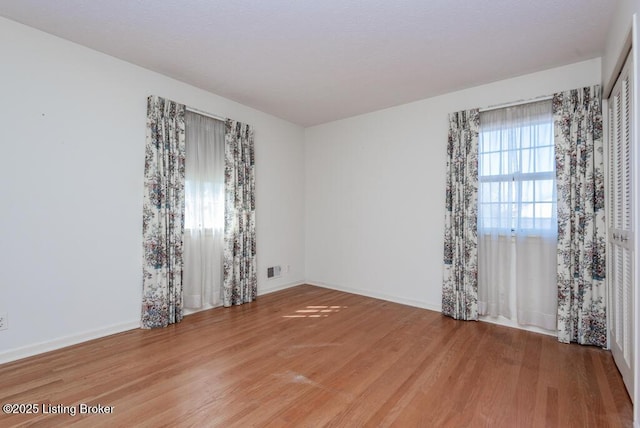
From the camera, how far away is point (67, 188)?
2.75m

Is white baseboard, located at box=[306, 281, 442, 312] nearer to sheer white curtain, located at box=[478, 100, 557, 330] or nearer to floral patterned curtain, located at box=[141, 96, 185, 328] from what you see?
sheer white curtain, located at box=[478, 100, 557, 330]

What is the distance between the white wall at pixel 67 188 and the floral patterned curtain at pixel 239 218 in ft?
2.88

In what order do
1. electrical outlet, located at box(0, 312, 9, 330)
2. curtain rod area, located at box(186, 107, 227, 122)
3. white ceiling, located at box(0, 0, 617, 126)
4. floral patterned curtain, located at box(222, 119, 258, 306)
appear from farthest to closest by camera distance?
floral patterned curtain, located at box(222, 119, 258, 306) → curtain rod area, located at box(186, 107, 227, 122) → electrical outlet, located at box(0, 312, 9, 330) → white ceiling, located at box(0, 0, 617, 126)

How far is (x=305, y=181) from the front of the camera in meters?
5.39

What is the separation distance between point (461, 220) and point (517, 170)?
2.56 feet

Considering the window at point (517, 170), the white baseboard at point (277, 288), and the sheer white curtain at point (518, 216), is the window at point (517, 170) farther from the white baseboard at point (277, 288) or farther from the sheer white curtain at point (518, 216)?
the white baseboard at point (277, 288)

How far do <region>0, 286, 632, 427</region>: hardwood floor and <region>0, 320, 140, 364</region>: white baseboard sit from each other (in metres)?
0.09

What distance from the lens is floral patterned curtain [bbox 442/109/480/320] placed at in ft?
11.4

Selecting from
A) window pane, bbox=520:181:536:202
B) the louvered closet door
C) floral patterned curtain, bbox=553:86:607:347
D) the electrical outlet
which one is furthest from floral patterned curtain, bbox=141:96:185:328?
floral patterned curtain, bbox=553:86:607:347

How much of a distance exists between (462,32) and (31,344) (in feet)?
14.7

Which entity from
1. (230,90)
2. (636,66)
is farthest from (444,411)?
(230,90)

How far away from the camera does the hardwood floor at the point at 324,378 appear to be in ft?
5.96

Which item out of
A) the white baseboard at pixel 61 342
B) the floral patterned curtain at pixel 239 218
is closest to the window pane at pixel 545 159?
the floral patterned curtain at pixel 239 218

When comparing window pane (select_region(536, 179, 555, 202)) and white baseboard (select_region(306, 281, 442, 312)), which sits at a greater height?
window pane (select_region(536, 179, 555, 202))
